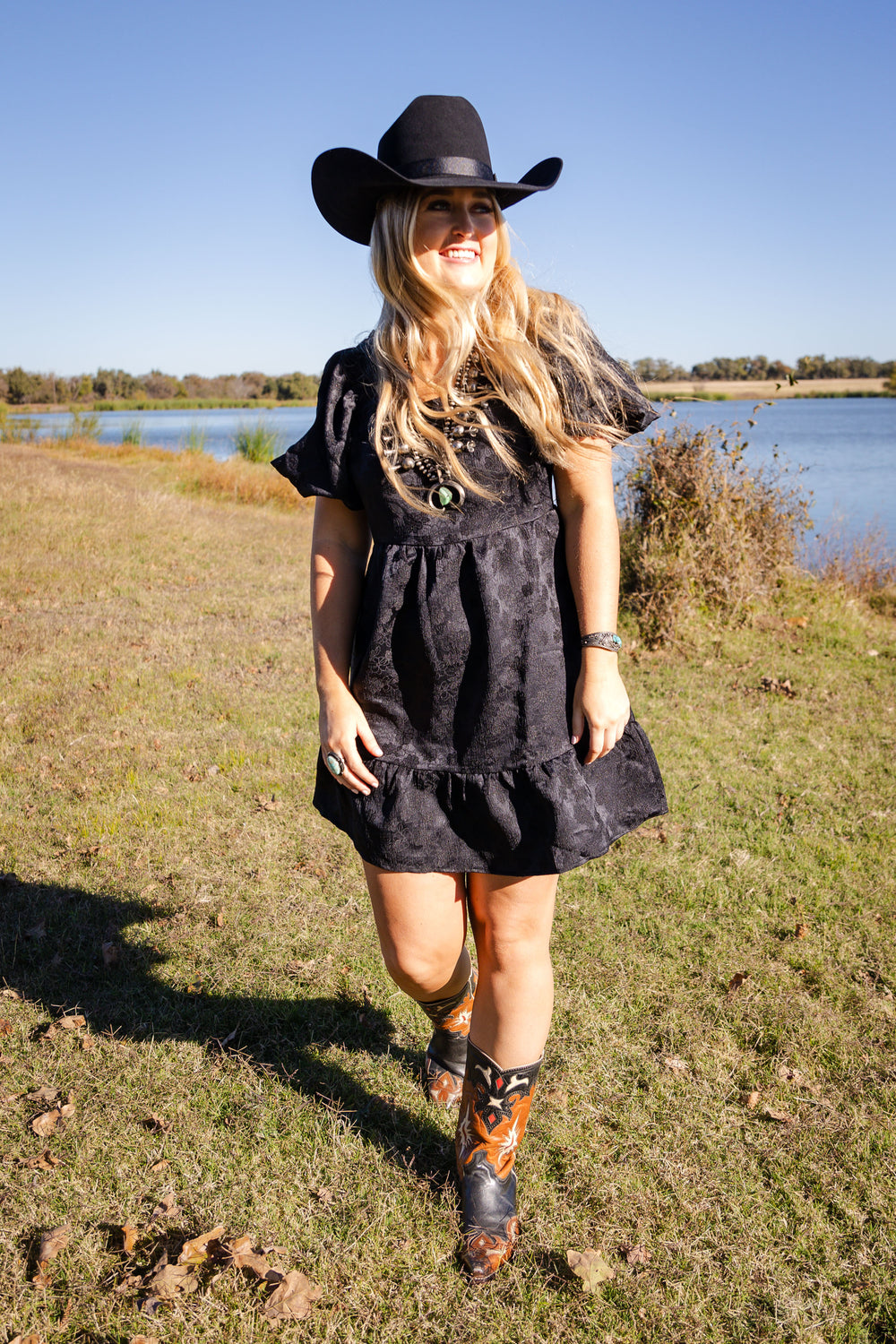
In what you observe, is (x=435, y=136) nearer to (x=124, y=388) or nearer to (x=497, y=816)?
(x=497, y=816)

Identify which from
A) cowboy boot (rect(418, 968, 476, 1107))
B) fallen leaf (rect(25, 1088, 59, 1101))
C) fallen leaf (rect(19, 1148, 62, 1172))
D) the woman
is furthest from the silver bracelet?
fallen leaf (rect(25, 1088, 59, 1101))

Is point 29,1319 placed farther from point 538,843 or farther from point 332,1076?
point 538,843

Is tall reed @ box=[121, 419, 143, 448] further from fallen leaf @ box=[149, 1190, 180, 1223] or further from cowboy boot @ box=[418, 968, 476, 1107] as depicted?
fallen leaf @ box=[149, 1190, 180, 1223]

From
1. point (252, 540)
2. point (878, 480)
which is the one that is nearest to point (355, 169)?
point (252, 540)

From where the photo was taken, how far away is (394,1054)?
2840 mm

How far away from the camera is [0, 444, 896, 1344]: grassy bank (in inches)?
79.4

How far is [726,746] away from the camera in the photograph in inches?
211

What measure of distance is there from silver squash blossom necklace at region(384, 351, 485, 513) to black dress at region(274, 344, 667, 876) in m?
0.02

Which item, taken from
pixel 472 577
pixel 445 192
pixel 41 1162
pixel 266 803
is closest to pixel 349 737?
pixel 472 577

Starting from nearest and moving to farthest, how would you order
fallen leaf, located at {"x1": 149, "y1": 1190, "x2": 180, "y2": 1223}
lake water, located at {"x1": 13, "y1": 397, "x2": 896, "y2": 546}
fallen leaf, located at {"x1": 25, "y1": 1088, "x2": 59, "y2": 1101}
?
fallen leaf, located at {"x1": 149, "y1": 1190, "x2": 180, "y2": 1223}, fallen leaf, located at {"x1": 25, "y1": 1088, "x2": 59, "y2": 1101}, lake water, located at {"x1": 13, "y1": 397, "x2": 896, "y2": 546}

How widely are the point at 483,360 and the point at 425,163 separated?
42 cm

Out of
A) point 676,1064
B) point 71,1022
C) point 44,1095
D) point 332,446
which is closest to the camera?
point 332,446

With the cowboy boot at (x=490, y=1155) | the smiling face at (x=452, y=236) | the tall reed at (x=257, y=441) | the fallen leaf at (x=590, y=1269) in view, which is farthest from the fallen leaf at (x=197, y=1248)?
the tall reed at (x=257, y=441)

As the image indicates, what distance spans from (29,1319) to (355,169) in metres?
2.58
